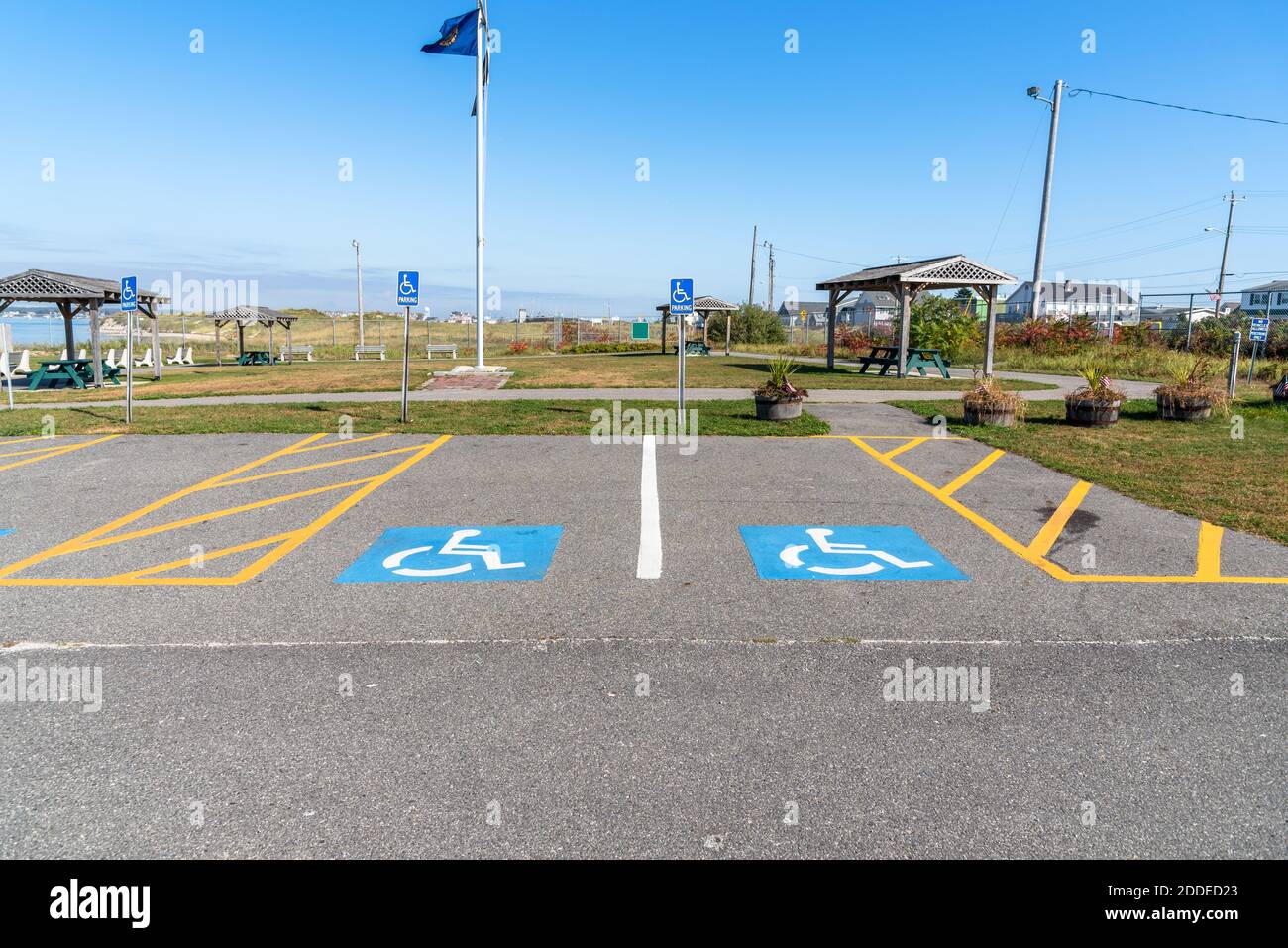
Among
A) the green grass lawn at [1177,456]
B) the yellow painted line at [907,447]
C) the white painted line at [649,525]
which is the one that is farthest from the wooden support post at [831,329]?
the white painted line at [649,525]

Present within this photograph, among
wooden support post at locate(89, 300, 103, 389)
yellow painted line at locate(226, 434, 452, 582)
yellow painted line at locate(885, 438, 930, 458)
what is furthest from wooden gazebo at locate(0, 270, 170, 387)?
yellow painted line at locate(885, 438, 930, 458)

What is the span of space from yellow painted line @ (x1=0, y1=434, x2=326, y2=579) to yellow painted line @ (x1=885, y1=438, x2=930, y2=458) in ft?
27.0

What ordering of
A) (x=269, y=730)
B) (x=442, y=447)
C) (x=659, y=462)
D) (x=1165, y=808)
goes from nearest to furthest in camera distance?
(x=1165, y=808)
(x=269, y=730)
(x=659, y=462)
(x=442, y=447)

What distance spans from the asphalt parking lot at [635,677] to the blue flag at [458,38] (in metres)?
16.5

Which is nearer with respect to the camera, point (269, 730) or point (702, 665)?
point (269, 730)

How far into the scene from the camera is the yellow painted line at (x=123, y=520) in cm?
637

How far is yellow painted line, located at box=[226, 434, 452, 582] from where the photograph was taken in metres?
6.32

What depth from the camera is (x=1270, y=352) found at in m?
30.3

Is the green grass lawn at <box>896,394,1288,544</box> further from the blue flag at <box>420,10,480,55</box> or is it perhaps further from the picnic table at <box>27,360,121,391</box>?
the picnic table at <box>27,360,121,391</box>

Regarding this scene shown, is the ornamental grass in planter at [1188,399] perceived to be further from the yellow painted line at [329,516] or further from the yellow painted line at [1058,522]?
the yellow painted line at [329,516]
